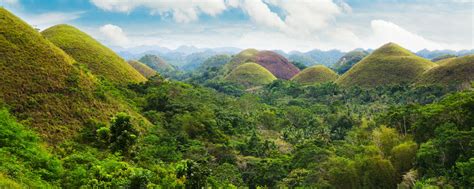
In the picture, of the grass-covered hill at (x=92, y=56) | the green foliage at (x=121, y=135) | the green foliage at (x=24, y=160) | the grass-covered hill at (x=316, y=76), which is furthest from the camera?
the grass-covered hill at (x=316, y=76)

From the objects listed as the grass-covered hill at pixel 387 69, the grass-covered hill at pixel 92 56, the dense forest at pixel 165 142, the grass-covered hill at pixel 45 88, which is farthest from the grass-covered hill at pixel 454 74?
the grass-covered hill at pixel 45 88

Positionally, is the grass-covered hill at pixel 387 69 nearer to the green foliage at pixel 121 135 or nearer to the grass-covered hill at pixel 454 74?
the grass-covered hill at pixel 454 74

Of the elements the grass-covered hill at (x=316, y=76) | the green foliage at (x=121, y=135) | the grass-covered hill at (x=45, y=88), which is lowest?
the grass-covered hill at (x=316, y=76)

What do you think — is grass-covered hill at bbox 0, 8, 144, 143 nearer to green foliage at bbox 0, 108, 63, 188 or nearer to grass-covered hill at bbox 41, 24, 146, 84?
green foliage at bbox 0, 108, 63, 188

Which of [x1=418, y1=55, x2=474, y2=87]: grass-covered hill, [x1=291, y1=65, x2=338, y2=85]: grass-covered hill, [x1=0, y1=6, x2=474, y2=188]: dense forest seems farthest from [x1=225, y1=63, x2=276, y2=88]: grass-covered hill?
[x1=0, y1=6, x2=474, y2=188]: dense forest

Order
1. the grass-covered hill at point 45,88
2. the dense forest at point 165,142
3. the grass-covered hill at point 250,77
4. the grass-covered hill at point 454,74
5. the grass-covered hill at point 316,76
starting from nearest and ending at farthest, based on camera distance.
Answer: the dense forest at point 165,142, the grass-covered hill at point 45,88, the grass-covered hill at point 454,74, the grass-covered hill at point 316,76, the grass-covered hill at point 250,77

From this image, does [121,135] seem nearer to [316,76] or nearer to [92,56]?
[92,56]

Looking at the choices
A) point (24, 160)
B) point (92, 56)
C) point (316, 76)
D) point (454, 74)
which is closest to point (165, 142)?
point (24, 160)

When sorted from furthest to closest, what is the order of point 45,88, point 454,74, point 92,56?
point 454,74 → point 92,56 → point 45,88

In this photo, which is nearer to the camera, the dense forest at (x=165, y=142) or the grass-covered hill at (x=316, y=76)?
the dense forest at (x=165, y=142)
